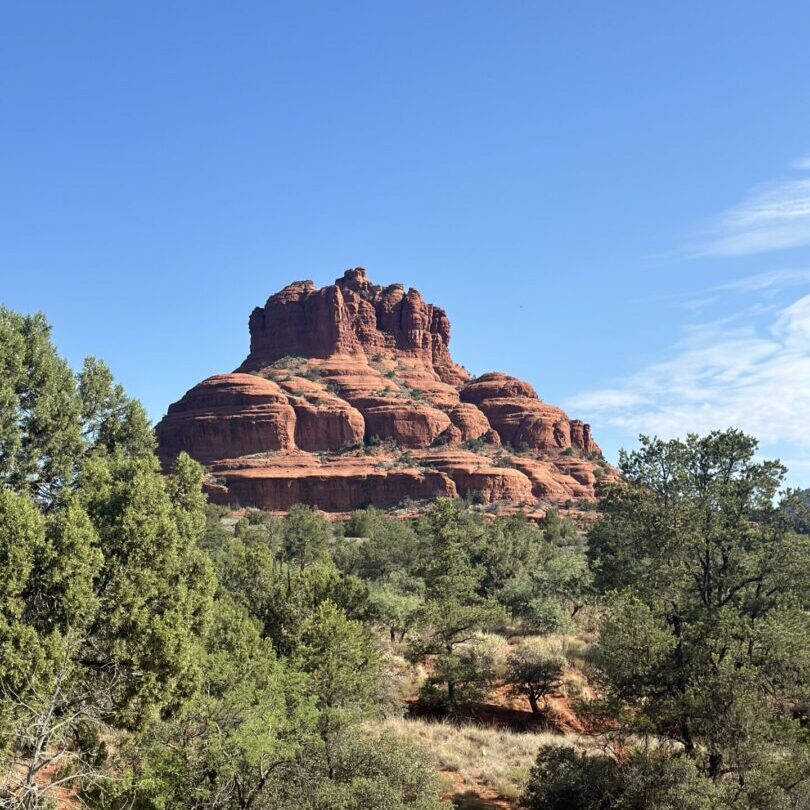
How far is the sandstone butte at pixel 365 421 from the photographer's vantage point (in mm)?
115938

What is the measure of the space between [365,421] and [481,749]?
360 feet

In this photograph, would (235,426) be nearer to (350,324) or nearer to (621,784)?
(350,324)

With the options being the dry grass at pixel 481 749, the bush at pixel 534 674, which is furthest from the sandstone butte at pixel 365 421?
the dry grass at pixel 481 749

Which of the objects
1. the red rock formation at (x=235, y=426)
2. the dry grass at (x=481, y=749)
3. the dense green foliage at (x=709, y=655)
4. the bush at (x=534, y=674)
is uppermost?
the red rock formation at (x=235, y=426)

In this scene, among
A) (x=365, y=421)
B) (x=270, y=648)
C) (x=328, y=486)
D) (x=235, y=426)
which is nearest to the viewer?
(x=270, y=648)

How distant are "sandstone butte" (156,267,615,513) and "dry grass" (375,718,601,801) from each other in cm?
8857

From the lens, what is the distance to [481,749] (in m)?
22.9

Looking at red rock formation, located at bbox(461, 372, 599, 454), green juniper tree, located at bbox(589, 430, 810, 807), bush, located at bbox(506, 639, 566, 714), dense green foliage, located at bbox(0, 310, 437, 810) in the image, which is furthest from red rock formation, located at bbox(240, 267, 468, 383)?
dense green foliage, located at bbox(0, 310, 437, 810)

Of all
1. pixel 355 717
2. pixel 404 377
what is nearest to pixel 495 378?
pixel 404 377

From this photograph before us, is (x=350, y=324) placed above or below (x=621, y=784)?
above

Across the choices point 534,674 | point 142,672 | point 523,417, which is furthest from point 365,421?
point 142,672

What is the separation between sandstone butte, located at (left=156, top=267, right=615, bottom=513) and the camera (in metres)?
116

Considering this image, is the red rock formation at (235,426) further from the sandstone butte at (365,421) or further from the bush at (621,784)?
the bush at (621,784)

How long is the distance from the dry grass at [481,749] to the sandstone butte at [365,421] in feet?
291
